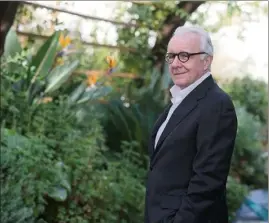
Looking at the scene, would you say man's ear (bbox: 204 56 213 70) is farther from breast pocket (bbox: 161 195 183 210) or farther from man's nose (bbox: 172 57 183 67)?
breast pocket (bbox: 161 195 183 210)

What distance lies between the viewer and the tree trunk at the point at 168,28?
306 inches

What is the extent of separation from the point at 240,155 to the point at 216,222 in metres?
6.16

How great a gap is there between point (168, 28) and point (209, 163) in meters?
6.35

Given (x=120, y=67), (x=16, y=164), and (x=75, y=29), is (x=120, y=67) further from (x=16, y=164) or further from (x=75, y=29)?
(x=16, y=164)

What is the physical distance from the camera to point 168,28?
822 centimetres

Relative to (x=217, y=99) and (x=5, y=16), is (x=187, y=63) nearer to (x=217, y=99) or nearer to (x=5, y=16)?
(x=217, y=99)

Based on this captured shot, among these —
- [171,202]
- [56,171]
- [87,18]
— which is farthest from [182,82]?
[87,18]

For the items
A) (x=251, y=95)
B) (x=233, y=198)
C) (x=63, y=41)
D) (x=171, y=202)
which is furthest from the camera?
(x=251, y=95)

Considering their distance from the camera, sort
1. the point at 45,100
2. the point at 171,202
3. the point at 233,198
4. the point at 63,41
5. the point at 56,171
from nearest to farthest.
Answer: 1. the point at 171,202
2. the point at 56,171
3. the point at 45,100
4. the point at 233,198
5. the point at 63,41

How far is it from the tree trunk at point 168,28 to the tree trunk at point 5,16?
281 centimetres

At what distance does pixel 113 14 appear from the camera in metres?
8.34

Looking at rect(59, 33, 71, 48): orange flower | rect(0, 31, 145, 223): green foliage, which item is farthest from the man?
rect(59, 33, 71, 48): orange flower

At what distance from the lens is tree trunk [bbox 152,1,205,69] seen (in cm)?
778

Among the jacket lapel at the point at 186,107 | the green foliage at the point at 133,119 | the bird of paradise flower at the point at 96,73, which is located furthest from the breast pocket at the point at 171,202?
the bird of paradise flower at the point at 96,73
